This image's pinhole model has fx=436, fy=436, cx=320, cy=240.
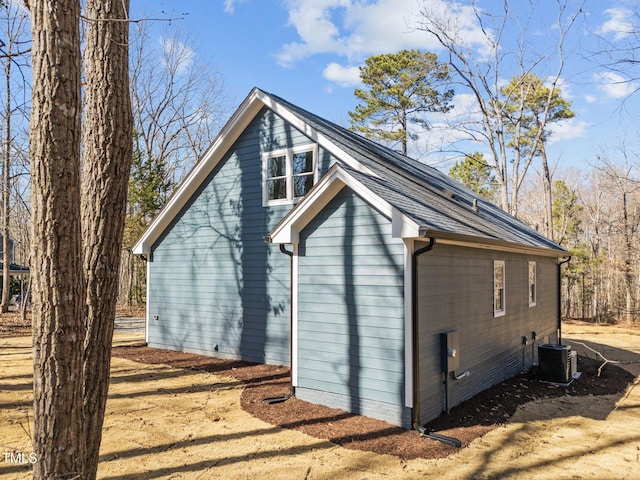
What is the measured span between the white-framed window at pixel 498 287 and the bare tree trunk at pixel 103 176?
7.44 m

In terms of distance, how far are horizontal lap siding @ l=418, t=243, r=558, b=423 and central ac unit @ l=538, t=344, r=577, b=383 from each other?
61cm

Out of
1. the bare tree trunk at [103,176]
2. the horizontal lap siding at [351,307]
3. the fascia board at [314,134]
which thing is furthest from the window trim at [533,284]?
the bare tree trunk at [103,176]

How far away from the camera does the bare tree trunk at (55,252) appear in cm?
306

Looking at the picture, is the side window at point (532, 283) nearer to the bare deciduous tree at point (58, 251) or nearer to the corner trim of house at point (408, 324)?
the corner trim of house at point (408, 324)

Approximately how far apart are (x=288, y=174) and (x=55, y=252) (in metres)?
6.83

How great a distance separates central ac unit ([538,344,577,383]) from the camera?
9.20m

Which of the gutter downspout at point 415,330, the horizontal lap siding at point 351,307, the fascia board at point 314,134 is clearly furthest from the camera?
the fascia board at point 314,134

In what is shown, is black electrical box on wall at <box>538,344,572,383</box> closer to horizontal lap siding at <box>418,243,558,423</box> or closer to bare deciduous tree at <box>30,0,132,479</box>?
horizontal lap siding at <box>418,243,558,423</box>

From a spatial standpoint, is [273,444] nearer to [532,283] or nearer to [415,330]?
[415,330]

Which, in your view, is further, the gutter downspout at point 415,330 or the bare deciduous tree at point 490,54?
the bare deciduous tree at point 490,54

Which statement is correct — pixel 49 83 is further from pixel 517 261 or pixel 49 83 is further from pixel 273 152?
pixel 517 261

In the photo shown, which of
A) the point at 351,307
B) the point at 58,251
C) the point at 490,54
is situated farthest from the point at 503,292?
the point at 490,54

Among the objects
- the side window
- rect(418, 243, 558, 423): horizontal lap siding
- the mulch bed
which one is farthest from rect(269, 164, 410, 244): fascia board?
the side window

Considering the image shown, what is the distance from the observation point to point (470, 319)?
7727 millimetres
